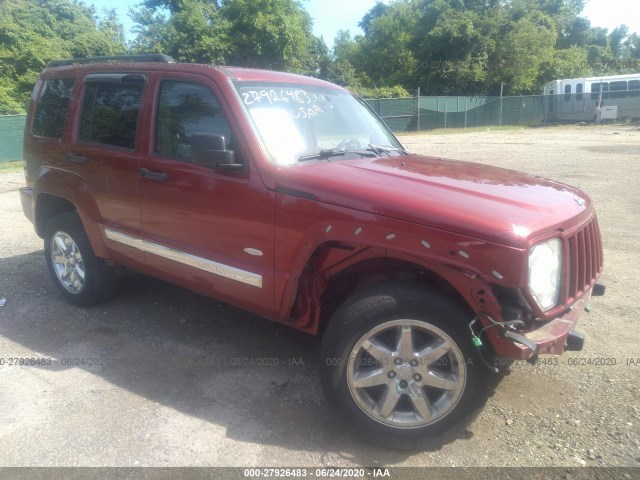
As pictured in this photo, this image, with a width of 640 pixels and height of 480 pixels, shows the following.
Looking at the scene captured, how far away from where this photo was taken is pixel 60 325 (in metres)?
4.33

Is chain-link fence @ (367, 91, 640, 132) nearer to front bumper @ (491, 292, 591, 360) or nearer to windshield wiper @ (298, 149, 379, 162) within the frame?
windshield wiper @ (298, 149, 379, 162)

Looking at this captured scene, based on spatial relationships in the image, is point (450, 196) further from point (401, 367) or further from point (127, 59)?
point (127, 59)

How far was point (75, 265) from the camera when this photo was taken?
4609 millimetres

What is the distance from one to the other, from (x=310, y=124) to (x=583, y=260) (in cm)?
196

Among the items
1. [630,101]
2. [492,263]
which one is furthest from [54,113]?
[630,101]

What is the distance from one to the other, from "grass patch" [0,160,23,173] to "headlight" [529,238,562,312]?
16.7 metres

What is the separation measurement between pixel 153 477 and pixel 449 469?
152 centimetres

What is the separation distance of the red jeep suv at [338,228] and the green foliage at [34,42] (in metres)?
22.7

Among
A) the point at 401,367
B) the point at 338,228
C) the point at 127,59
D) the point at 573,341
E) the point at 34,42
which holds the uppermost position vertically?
the point at 34,42

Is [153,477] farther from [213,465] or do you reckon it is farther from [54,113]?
[54,113]

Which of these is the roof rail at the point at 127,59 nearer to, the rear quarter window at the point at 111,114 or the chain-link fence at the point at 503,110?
the rear quarter window at the point at 111,114

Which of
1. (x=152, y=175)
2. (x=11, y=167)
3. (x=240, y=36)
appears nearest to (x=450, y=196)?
(x=152, y=175)

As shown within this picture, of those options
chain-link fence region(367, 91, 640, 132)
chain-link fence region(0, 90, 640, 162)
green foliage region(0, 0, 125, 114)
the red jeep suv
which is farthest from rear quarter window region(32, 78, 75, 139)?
chain-link fence region(0, 90, 640, 162)

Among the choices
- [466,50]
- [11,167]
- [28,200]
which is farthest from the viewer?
[466,50]
